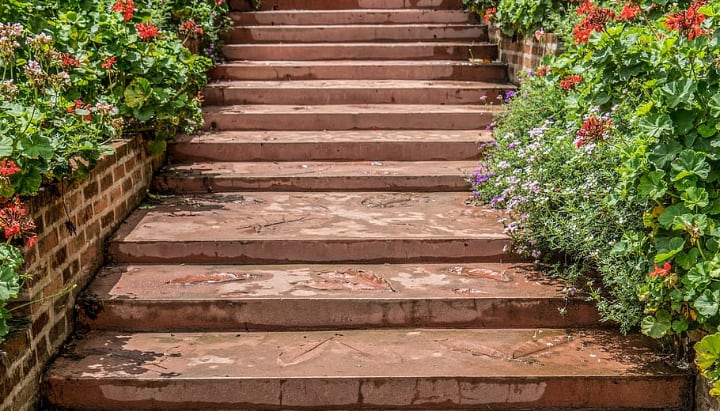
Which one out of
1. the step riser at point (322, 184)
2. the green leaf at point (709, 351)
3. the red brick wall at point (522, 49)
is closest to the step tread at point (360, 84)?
the red brick wall at point (522, 49)

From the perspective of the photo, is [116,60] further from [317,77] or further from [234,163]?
[317,77]

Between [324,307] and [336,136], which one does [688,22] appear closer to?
[324,307]

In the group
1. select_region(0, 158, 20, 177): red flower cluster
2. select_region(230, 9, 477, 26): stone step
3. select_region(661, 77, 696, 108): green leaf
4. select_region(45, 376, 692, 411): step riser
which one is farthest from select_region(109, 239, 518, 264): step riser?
select_region(230, 9, 477, 26): stone step

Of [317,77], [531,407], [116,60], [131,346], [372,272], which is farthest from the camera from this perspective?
[317,77]

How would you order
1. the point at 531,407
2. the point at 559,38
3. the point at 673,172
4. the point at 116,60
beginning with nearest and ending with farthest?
the point at 673,172
the point at 531,407
the point at 116,60
the point at 559,38

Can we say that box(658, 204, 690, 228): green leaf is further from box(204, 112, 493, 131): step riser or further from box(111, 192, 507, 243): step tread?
box(204, 112, 493, 131): step riser

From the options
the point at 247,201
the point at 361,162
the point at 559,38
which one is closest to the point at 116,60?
the point at 247,201

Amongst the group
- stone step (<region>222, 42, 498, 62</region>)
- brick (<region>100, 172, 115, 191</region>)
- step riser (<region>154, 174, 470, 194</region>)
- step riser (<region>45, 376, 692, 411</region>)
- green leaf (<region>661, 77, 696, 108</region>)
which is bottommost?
step riser (<region>45, 376, 692, 411</region>)

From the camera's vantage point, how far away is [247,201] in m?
5.39

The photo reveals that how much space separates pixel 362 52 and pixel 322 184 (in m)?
2.57

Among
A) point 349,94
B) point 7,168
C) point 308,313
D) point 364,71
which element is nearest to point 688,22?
point 308,313

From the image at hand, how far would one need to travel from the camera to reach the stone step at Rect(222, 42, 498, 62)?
780cm

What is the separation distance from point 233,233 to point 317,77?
3.17 m

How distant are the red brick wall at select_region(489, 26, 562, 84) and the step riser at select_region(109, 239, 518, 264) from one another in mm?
2246
